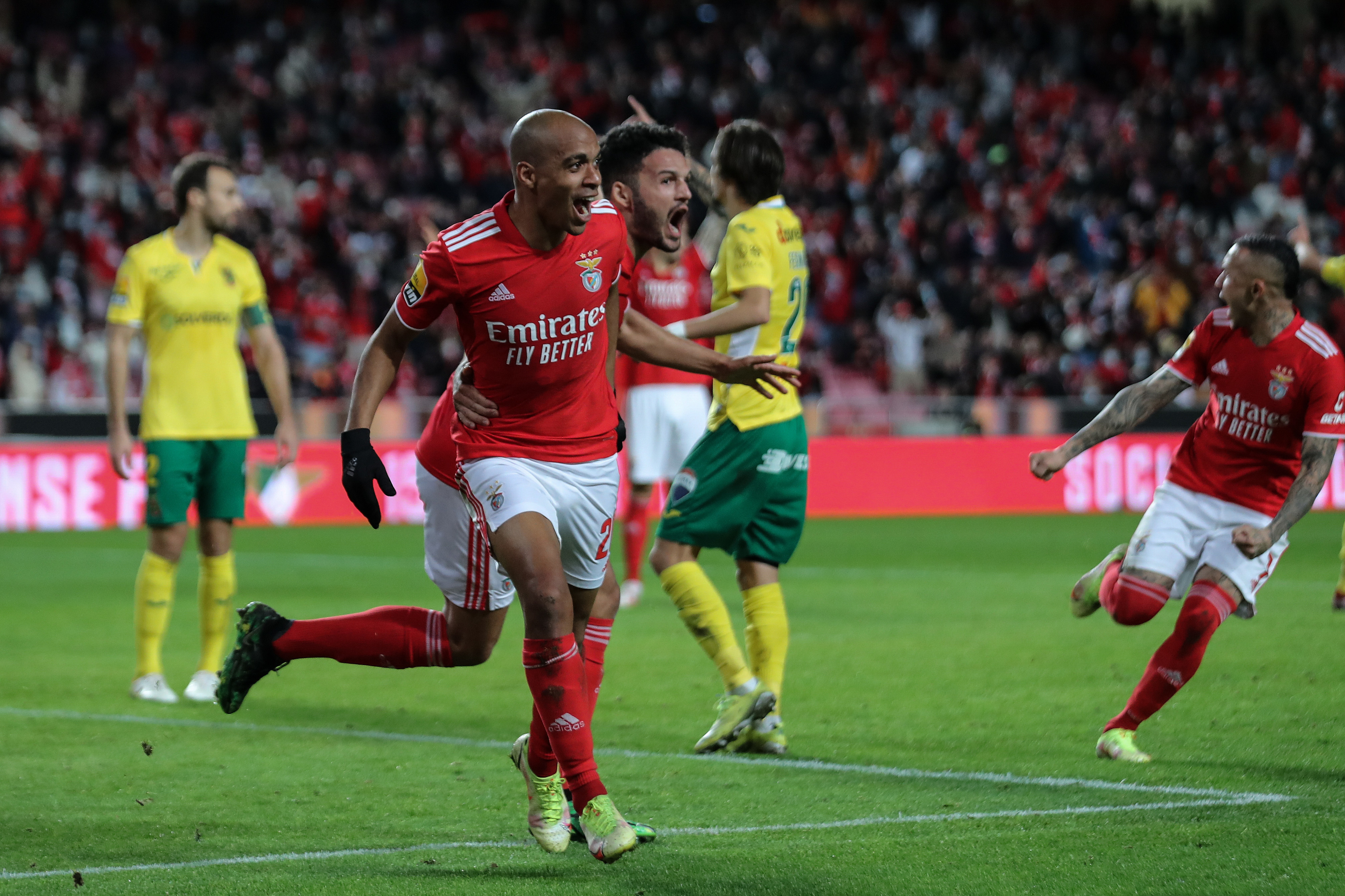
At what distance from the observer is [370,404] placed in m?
4.87

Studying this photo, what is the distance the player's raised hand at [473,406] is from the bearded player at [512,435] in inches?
1.4

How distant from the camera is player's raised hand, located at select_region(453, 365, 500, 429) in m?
4.88

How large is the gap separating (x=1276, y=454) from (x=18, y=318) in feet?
59.2

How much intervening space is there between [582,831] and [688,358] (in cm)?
144

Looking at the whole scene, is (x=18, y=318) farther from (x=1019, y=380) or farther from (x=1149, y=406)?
(x=1149, y=406)

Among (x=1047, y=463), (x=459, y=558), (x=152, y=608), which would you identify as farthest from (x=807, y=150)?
(x=459, y=558)

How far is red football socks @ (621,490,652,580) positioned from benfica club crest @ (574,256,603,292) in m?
6.50

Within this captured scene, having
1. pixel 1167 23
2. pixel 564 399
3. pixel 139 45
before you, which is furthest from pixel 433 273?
pixel 1167 23

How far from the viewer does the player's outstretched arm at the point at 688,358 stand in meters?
5.23

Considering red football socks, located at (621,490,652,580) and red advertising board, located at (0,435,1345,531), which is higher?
red football socks, located at (621,490,652,580)

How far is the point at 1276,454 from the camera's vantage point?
618cm

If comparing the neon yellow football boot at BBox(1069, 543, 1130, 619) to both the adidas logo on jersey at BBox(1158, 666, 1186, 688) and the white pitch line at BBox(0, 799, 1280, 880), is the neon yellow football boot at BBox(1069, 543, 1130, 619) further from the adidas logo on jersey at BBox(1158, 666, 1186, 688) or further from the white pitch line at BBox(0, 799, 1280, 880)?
the white pitch line at BBox(0, 799, 1280, 880)

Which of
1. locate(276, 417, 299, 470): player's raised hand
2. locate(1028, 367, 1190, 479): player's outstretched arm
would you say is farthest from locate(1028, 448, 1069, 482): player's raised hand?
locate(276, 417, 299, 470): player's raised hand

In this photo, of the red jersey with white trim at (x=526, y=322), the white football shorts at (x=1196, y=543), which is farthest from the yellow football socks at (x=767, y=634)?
the red jersey with white trim at (x=526, y=322)
